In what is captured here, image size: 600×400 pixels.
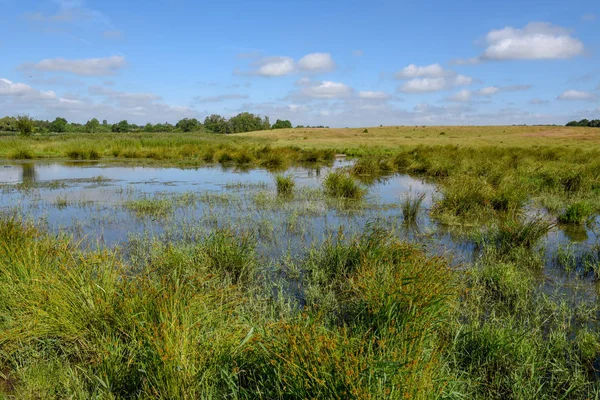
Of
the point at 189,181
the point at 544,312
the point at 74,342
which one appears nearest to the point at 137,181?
the point at 189,181

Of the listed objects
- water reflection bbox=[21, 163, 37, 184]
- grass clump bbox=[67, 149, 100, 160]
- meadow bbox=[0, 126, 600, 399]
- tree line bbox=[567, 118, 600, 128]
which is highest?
tree line bbox=[567, 118, 600, 128]

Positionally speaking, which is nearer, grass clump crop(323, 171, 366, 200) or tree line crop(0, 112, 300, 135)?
grass clump crop(323, 171, 366, 200)

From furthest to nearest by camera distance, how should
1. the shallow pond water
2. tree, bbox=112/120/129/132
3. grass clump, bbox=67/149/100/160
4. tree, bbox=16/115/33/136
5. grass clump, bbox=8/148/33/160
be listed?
tree, bbox=112/120/129/132 → tree, bbox=16/115/33/136 → grass clump, bbox=67/149/100/160 → grass clump, bbox=8/148/33/160 → the shallow pond water

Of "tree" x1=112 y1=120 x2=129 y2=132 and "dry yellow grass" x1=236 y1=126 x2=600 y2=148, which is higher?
"tree" x1=112 y1=120 x2=129 y2=132

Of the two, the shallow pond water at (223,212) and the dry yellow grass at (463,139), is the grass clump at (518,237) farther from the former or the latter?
the dry yellow grass at (463,139)

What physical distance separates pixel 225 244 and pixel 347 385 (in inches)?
126

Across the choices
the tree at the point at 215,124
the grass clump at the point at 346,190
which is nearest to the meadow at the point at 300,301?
the grass clump at the point at 346,190

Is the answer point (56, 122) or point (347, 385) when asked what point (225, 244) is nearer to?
point (347, 385)

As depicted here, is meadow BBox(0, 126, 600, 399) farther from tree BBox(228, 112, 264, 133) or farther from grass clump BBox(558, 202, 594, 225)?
tree BBox(228, 112, 264, 133)

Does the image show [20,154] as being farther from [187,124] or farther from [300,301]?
[187,124]

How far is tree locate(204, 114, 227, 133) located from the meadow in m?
96.0

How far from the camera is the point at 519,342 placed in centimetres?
290

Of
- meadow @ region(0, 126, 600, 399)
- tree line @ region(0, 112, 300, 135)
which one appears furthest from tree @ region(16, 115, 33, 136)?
tree line @ region(0, 112, 300, 135)

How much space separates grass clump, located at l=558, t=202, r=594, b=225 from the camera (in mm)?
7805
